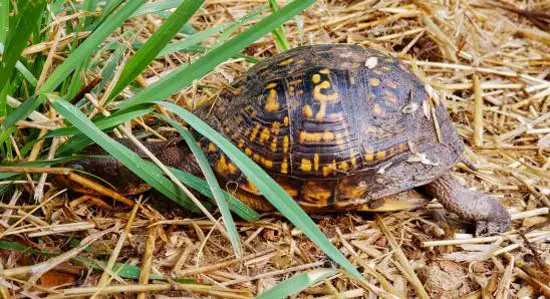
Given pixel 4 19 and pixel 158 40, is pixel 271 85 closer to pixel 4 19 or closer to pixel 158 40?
pixel 158 40

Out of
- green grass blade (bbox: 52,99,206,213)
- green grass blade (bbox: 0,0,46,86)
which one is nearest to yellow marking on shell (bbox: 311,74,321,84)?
green grass blade (bbox: 52,99,206,213)

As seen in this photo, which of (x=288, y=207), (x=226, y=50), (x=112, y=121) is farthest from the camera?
(x=112, y=121)

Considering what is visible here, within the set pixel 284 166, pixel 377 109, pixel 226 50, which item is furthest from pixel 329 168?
pixel 226 50

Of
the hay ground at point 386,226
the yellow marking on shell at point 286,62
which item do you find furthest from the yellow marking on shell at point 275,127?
the hay ground at point 386,226

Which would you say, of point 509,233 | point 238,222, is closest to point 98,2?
point 238,222

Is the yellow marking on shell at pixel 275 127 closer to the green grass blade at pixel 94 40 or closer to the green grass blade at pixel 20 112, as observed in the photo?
the green grass blade at pixel 94 40

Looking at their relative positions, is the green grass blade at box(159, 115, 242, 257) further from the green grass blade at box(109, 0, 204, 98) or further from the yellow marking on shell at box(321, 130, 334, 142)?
the yellow marking on shell at box(321, 130, 334, 142)

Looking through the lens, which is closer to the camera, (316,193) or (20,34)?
(20,34)

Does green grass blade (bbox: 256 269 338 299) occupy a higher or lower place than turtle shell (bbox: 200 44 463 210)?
lower
